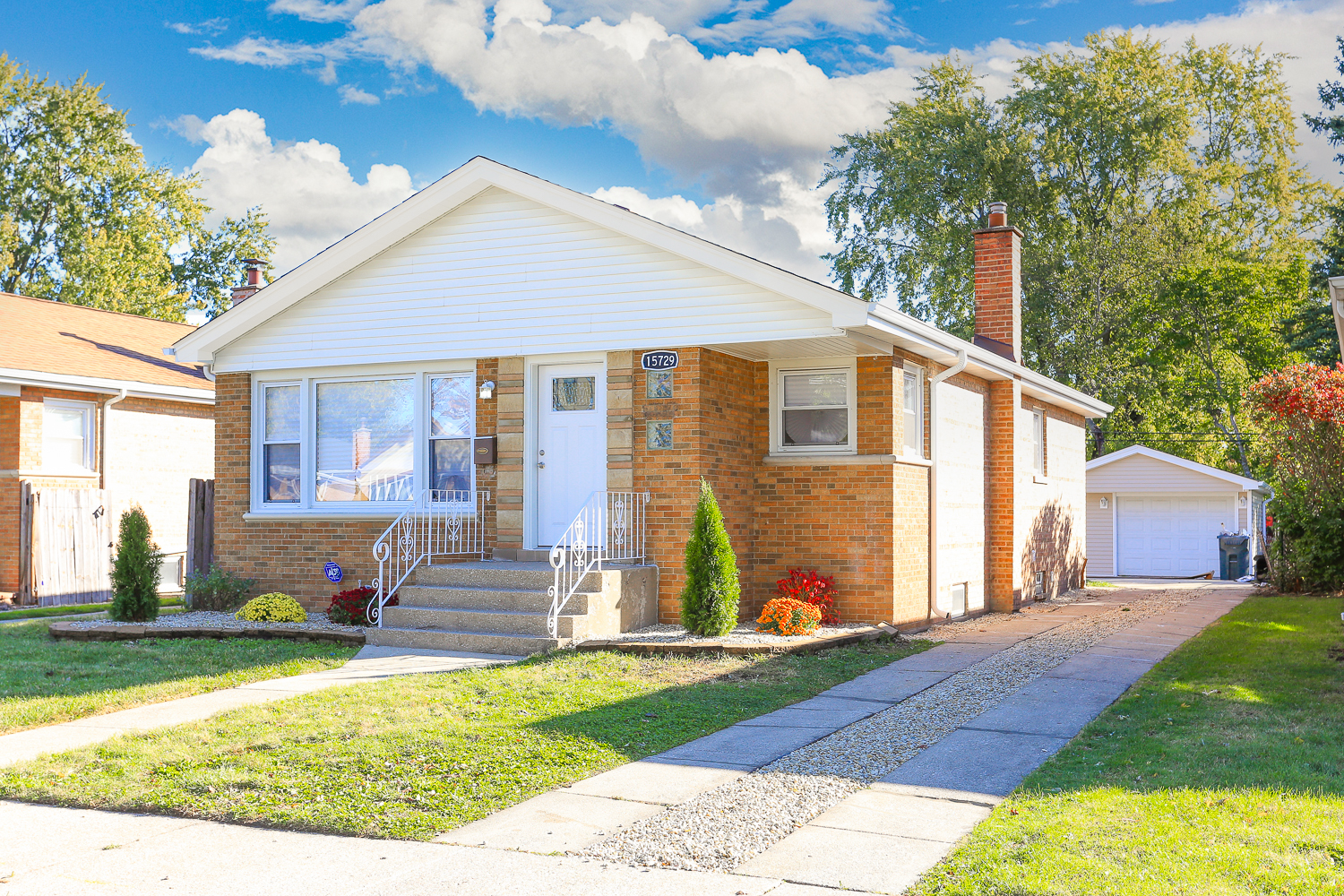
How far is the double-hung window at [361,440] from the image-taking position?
13.4 m

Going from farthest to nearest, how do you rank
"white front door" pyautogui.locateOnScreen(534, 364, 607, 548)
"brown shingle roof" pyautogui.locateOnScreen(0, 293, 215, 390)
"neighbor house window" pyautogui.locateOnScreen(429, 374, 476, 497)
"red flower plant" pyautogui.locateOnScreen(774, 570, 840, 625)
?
"brown shingle roof" pyautogui.locateOnScreen(0, 293, 215, 390) < "neighbor house window" pyautogui.locateOnScreen(429, 374, 476, 497) < "white front door" pyautogui.locateOnScreen(534, 364, 607, 548) < "red flower plant" pyautogui.locateOnScreen(774, 570, 840, 625)

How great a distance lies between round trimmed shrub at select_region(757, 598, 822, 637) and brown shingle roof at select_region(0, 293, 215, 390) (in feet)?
38.4

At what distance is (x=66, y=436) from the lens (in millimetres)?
17516

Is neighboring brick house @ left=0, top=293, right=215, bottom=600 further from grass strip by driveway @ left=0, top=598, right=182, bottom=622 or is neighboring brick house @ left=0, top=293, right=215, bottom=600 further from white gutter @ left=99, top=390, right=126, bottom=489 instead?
grass strip by driveway @ left=0, top=598, right=182, bottom=622

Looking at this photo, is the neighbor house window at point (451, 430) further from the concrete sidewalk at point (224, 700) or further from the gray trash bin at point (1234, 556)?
the gray trash bin at point (1234, 556)

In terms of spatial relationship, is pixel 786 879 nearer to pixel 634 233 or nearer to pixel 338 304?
pixel 634 233

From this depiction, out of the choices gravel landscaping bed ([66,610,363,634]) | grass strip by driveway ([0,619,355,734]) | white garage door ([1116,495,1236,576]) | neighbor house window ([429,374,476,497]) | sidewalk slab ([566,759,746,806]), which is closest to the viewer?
sidewalk slab ([566,759,746,806])

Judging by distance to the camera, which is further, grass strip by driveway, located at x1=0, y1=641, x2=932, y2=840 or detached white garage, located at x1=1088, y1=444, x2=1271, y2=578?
Answer: detached white garage, located at x1=1088, y1=444, x2=1271, y2=578

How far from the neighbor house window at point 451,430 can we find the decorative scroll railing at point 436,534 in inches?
10.0

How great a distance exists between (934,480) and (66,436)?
1315 cm

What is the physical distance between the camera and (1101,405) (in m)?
21.0

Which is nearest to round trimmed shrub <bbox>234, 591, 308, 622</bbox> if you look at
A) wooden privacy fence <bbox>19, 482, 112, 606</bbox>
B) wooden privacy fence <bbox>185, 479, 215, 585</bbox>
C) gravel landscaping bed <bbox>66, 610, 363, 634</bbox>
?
gravel landscaping bed <bbox>66, 610, 363, 634</bbox>

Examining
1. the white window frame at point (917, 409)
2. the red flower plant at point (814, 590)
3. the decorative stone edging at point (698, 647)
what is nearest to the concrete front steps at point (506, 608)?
the decorative stone edging at point (698, 647)

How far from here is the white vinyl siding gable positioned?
11.9 meters
